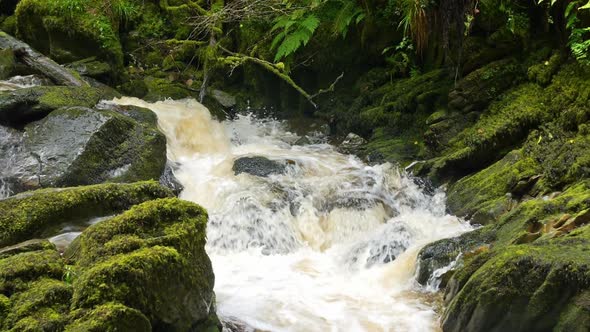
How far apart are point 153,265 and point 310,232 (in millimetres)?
4253

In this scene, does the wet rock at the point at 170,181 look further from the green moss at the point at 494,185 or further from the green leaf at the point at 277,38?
the green moss at the point at 494,185

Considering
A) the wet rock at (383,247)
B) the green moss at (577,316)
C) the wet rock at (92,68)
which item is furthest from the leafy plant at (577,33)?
the wet rock at (92,68)

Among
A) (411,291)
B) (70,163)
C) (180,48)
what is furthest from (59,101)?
(411,291)

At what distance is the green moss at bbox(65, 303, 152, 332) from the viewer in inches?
98.5

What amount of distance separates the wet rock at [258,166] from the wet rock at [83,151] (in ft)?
4.18

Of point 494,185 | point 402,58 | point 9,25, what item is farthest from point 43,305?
point 9,25

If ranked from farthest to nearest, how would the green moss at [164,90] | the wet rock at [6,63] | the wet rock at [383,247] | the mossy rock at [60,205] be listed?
the green moss at [164,90] → the wet rock at [6,63] → the wet rock at [383,247] → the mossy rock at [60,205]

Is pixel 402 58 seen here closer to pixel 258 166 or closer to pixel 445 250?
pixel 258 166

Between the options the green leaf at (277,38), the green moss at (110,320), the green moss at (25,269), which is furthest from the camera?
the green leaf at (277,38)

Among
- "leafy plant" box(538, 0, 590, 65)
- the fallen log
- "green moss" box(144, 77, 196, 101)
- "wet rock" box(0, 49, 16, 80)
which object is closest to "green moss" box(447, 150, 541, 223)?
"leafy plant" box(538, 0, 590, 65)

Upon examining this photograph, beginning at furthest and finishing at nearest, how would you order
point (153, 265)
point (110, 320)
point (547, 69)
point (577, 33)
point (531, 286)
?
point (547, 69) → point (577, 33) → point (531, 286) → point (153, 265) → point (110, 320)

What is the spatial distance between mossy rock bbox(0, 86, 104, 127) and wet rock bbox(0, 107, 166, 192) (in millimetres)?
231

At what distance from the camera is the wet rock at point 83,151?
6.67 m

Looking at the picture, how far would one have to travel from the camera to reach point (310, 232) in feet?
23.3
